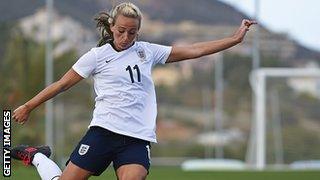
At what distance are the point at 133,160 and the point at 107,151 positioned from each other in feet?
0.74

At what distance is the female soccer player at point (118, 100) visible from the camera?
23.6 feet

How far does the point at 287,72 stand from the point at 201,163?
2.87 m

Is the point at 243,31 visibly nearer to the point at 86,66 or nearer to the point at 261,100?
the point at 86,66

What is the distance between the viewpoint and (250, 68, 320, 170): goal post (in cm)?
2397

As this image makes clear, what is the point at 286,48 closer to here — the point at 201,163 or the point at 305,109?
the point at 305,109

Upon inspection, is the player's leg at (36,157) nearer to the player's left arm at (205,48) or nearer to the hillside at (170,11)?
the player's left arm at (205,48)

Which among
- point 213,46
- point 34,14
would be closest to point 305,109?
point 34,14

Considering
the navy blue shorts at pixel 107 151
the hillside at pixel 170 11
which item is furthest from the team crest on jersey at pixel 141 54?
the hillside at pixel 170 11

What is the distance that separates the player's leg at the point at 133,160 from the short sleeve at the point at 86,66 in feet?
1.69

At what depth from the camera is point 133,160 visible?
714cm

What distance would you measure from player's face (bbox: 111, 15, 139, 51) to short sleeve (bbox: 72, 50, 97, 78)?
0.19m

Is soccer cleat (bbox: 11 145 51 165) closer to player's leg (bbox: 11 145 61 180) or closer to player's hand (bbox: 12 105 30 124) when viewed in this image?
player's leg (bbox: 11 145 61 180)

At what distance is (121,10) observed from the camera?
23.5ft

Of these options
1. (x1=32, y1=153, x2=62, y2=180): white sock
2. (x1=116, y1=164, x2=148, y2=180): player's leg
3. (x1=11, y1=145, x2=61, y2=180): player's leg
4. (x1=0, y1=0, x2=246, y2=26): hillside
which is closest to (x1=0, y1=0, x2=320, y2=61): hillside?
(x1=0, y1=0, x2=246, y2=26): hillside
